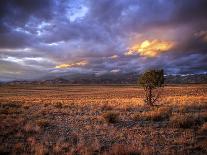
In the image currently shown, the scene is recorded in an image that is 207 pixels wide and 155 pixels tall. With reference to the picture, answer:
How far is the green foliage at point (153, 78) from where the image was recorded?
98.3 feet

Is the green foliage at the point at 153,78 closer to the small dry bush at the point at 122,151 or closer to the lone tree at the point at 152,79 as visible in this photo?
the lone tree at the point at 152,79

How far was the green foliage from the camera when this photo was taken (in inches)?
1180

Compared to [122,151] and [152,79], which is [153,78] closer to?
[152,79]

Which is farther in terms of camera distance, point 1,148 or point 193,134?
point 193,134

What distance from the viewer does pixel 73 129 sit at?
15500mm

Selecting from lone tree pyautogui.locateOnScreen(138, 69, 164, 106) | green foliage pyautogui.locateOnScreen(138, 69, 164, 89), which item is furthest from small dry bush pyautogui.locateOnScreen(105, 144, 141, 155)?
green foliage pyautogui.locateOnScreen(138, 69, 164, 89)

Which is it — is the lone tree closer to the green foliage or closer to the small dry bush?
the green foliage

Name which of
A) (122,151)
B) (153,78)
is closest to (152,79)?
(153,78)

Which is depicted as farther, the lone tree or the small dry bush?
the lone tree

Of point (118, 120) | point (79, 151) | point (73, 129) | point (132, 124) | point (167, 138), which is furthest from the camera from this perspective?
point (118, 120)

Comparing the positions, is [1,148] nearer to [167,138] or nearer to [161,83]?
[167,138]

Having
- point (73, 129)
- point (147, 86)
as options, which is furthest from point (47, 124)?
point (147, 86)

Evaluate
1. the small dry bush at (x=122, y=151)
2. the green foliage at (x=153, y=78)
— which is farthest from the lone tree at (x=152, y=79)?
the small dry bush at (x=122, y=151)

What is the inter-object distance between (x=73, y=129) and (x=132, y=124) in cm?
407
